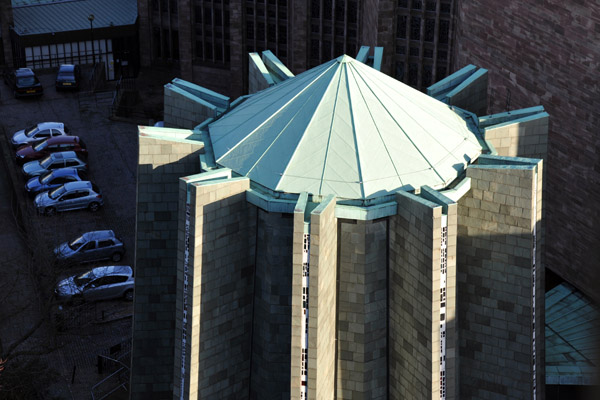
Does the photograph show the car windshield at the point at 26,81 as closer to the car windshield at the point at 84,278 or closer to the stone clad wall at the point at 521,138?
the car windshield at the point at 84,278

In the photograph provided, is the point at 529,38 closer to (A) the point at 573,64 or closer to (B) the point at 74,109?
(A) the point at 573,64

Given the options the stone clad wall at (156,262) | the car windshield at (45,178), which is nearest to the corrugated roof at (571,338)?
the stone clad wall at (156,262)

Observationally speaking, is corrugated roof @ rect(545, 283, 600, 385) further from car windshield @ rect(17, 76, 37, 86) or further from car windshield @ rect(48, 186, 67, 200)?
car windshield @ rect(17, 76, 37, 86)

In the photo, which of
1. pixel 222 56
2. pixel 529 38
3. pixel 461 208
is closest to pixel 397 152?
pixel 461 208

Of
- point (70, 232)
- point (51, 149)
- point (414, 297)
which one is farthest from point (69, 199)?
point (414, 297)

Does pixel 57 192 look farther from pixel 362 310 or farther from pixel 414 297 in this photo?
pixel 414 297
